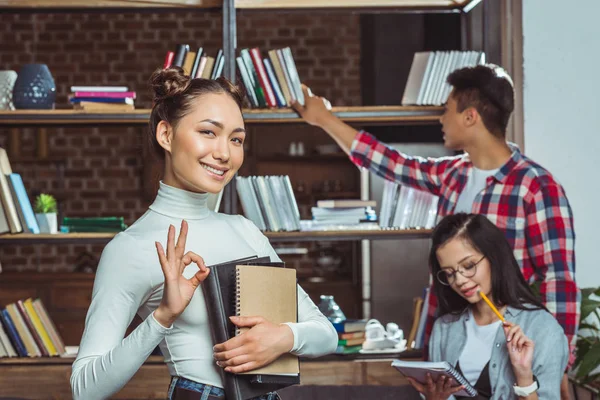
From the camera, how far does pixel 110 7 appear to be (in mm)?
3301

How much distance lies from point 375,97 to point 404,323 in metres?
1.44

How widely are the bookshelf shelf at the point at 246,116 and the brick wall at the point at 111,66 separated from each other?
3184 millimetres

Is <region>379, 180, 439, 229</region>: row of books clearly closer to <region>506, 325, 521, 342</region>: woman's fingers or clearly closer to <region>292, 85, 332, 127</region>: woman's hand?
<region>292, 85, 332, 127</region>: woman's hand

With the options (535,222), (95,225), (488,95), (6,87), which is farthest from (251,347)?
(6,87)

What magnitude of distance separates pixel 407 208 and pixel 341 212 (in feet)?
0.83

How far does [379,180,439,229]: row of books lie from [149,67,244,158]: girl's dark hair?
71.4 inches

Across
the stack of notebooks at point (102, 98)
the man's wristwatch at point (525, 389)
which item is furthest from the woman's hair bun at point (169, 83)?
the stack of notebooks at point (102, 98)

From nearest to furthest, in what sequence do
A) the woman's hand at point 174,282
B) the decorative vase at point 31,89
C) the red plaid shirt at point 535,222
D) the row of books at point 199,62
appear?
the woman's hand at point 174,282, the red plaid shirt at point 535,222, the row of books at point 199,62, the decorative vase at point 31,89

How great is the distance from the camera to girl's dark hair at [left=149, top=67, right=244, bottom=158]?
1452 mm

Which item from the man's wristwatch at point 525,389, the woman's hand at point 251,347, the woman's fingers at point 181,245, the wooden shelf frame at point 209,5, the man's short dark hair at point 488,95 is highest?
the wooden shelf frame at point 209,5

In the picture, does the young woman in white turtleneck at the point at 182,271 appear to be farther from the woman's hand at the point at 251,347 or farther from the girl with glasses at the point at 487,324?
the girl with glasses at the point at 487,324

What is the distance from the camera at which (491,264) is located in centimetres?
232

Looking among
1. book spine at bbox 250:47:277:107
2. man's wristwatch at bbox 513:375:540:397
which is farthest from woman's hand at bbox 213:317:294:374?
book spine at bbox 250:47:277:107

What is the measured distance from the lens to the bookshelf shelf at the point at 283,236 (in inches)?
125
